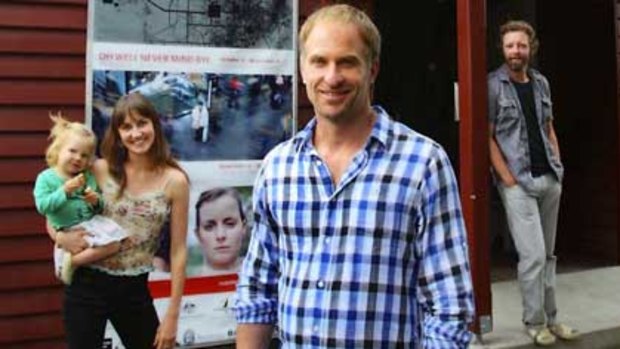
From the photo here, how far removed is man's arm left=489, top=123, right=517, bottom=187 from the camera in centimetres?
428

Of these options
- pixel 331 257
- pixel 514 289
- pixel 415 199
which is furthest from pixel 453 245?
pixel 514 289

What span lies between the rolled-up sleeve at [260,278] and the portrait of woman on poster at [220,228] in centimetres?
244

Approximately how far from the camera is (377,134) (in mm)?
1696

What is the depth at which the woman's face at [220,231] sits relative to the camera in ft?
14.0

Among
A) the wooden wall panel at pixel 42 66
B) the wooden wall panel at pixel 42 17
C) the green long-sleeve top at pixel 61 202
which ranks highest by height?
the wooden wall panel at pixel 42 17

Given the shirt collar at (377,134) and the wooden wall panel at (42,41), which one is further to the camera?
the wooden wall panel at (42,41)

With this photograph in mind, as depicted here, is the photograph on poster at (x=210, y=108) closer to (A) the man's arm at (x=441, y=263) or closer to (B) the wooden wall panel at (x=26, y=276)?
(B) the wooden wall panel at (x=26, y=276)

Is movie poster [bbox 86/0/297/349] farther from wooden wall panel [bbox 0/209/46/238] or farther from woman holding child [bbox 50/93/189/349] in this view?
woman holding child [bbox 50/93/189/349]

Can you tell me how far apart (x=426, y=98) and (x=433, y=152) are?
615cm

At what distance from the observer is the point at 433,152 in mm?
1675

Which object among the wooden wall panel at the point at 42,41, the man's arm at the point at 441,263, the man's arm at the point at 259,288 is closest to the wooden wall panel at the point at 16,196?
the wooden wall panel at the point at 42,41

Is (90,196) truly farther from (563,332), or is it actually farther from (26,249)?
(563,332)

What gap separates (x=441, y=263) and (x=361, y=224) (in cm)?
20

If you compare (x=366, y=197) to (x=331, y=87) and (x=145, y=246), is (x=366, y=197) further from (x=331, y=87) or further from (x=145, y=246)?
(x=145, y=246)
